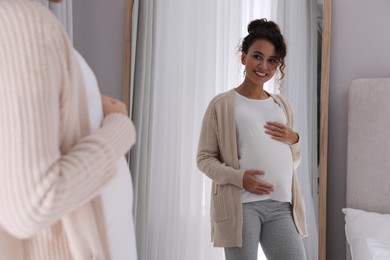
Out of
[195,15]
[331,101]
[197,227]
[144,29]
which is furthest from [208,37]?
[197,227]

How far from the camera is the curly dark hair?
5.43 ft

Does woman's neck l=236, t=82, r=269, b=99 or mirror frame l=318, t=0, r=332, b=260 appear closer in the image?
woman's neck l=236, t=82, r=269, b=99

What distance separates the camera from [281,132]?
1.62 meters

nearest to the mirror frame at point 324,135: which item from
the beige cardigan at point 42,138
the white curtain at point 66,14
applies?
the white curtain at point 66,14

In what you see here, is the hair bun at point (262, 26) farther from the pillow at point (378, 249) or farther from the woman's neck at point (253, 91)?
the pillow at point (378, 249)

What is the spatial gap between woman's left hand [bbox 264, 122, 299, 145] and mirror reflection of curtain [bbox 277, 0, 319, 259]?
0.15 m

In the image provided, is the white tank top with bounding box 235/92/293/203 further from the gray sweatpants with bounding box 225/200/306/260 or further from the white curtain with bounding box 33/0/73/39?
the white curtain with bounding box 33/0/73/39

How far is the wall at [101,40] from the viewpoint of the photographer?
2227 mm

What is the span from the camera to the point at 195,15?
1.97 m

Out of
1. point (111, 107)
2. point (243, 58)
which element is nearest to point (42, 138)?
point (111, 107)

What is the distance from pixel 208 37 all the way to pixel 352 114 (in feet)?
2.13

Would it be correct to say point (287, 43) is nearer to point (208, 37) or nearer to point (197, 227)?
point (208, 37)

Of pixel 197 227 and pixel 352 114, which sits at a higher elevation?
pixel 352 114

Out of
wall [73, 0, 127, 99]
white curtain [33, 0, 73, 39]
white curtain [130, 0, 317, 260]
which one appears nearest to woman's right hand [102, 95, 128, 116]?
white curtain [130, 0, 317, 260]
